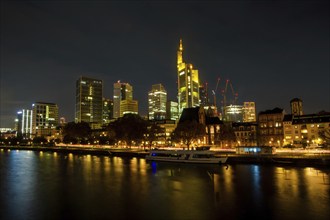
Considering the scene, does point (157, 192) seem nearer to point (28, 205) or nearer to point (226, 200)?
point (226, 200)

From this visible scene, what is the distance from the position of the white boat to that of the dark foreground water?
1864cm

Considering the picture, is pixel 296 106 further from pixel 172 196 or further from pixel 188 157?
pixel 172 196

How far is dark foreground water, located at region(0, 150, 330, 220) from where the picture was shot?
104 feet

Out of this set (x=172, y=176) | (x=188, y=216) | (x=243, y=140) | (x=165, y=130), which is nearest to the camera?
(x=188, y=216)

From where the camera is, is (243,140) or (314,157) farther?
(243,140)

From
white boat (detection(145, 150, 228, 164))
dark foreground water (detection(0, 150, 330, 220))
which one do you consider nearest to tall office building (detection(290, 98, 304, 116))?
white boat (detection(145, 150, 228, 164))

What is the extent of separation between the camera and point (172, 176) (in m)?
58.8

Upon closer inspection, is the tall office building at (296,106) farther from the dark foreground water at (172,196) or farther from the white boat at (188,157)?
the dark foreground water at (172,196)

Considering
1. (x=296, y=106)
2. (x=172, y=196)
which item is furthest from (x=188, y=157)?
(x=296, y=106)

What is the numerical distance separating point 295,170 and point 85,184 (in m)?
46.3

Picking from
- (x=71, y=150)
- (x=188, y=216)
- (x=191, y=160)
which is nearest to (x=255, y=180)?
(x=188, y=216)

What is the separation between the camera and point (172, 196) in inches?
1583

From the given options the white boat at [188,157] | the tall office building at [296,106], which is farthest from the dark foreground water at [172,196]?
the tall office building at [296,106]

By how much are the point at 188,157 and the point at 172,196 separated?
43521mm
